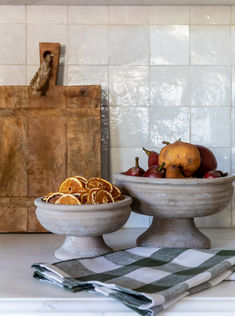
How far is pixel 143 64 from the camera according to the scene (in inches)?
47.5

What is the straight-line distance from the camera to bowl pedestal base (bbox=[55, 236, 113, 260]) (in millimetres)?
846

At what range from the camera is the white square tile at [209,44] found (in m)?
1.21

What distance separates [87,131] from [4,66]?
303mm

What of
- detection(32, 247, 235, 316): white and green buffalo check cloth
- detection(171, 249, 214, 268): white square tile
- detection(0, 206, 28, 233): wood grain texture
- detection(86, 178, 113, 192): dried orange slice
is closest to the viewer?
detection(32, 247, 235, 316): white and green buffalo check cloth

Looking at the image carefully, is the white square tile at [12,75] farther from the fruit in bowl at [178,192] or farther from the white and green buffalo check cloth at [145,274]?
the white and green buffalo check cloth at [145,274]

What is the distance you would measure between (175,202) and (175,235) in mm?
88

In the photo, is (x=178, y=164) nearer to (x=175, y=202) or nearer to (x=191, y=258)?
(x=175, y=202)

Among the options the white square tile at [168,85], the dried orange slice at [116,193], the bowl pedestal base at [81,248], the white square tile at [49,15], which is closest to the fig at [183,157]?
the dried orange slice at [116,193]

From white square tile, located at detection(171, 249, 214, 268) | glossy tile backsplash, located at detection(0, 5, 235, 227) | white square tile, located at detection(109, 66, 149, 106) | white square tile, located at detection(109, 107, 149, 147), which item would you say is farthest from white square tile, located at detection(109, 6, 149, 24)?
white square tile, located at detection(171, 249, 214, 268)

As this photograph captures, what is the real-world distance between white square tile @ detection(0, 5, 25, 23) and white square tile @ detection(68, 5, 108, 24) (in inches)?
5.4

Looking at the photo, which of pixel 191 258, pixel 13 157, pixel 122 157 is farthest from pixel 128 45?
pixel 191 258

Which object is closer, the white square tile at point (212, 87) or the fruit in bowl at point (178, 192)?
the fruit in bowl at point (178, 192)

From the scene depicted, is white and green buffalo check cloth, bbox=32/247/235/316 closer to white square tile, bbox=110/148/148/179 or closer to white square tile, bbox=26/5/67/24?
white square tile, bbox=110/148/148/179

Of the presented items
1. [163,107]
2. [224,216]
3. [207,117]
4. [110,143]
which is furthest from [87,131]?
[224,216]
